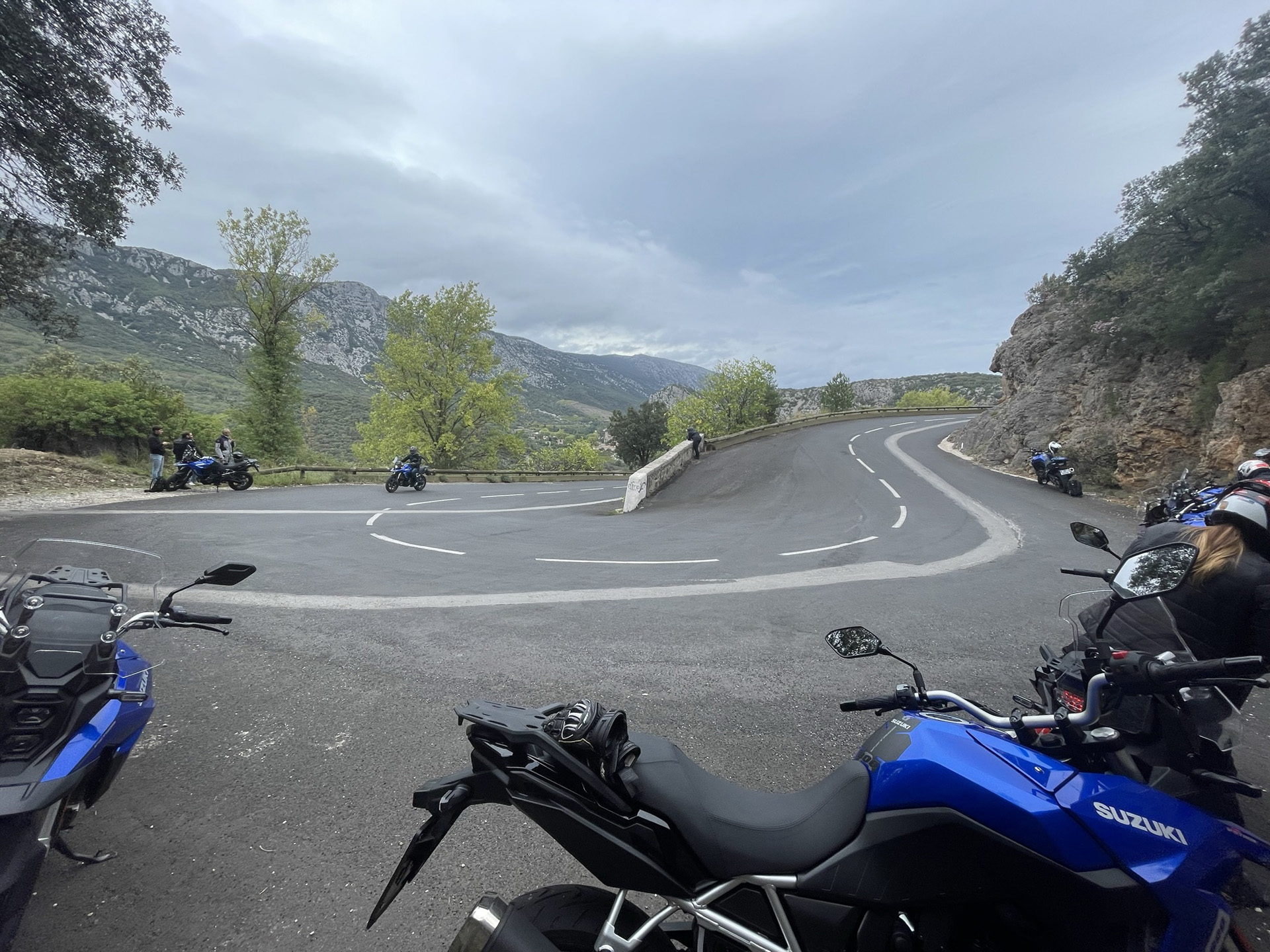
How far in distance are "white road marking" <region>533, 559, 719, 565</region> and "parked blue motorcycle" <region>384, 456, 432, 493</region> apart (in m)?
11.4

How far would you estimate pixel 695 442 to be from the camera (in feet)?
73.3

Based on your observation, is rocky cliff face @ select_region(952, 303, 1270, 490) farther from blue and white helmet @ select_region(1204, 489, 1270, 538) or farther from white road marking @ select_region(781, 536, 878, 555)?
blue and white helmet @ select_region(1204, 489, 1270, 538)

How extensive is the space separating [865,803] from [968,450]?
26.3 m

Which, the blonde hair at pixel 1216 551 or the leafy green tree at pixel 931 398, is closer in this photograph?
the blonde hair at pixel 1216 551

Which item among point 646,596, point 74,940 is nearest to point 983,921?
point 74,940

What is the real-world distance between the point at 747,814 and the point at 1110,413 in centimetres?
2087

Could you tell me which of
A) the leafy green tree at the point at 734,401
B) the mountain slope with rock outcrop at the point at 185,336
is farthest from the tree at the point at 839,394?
the mountain slope with rock outcrop at the point at 185,336

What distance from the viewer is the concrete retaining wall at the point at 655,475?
1455cm

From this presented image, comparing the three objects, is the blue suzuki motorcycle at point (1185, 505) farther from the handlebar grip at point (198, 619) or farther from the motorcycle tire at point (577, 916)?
the handlebar grip at point (198, 619)

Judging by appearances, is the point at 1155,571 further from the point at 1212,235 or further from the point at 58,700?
the point at 1212,235

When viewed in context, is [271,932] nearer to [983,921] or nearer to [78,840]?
[78,840]

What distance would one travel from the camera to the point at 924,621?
5.37 m

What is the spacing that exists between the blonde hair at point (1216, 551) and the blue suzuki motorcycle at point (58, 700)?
3.83 metres

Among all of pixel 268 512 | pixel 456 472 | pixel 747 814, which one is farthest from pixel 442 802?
pixel 456 472
